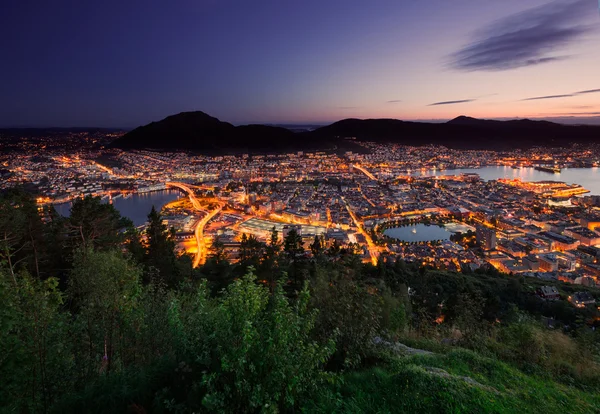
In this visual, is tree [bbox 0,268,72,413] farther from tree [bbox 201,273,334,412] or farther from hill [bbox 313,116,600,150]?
hill [bbox 313,116,600,150]

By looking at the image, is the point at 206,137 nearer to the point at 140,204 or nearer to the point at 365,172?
the point at 365,172

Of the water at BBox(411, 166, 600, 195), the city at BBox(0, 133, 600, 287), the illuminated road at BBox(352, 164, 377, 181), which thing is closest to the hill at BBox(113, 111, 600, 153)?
the city at BBox(0, 133, 600, 287)

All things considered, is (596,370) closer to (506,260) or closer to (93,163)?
(506,260)

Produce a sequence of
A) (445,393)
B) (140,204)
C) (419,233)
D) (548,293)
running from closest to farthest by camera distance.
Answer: (445,393), (548,293), (419,233), (140,204)

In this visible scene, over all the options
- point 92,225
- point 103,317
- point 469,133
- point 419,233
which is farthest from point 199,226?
point 469,133

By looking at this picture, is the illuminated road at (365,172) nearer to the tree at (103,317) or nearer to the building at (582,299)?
the building at (582,299)

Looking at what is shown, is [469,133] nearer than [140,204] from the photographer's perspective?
No
